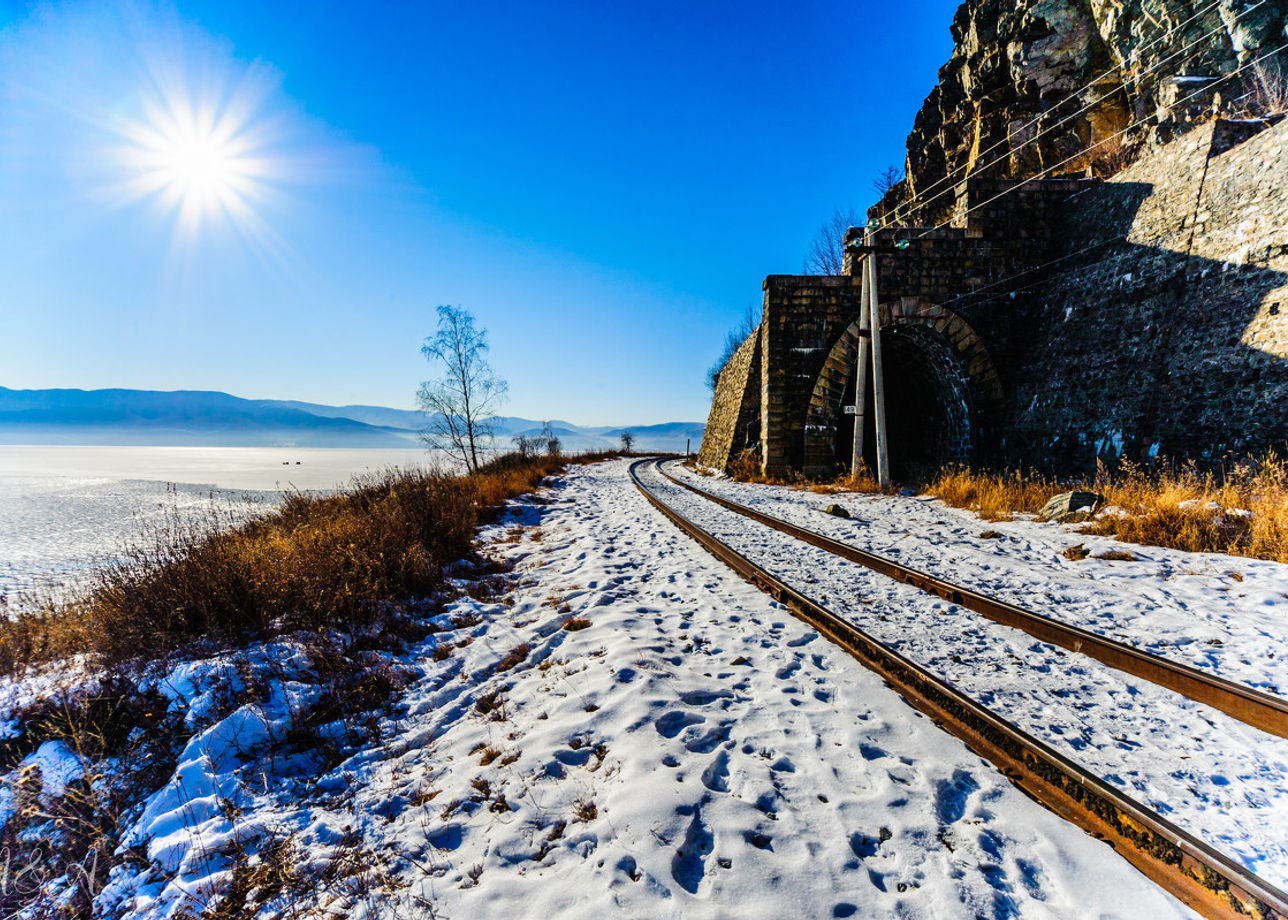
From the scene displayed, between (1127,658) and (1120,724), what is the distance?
2.89ft

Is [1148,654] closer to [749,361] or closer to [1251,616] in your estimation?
[1251,616]

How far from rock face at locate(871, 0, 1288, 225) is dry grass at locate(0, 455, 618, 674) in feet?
56.8

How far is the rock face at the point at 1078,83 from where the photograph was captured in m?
12.3

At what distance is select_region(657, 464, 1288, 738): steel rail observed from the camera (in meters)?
2.78

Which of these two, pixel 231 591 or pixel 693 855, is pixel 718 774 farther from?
pixel 231 591

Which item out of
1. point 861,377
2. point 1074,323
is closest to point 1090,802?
point 861,377

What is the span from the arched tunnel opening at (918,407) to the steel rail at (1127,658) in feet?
33.8

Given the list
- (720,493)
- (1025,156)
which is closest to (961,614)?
(720,493)

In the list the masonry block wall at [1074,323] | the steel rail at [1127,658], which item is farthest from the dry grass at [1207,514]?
the steel rail at [1127,658]

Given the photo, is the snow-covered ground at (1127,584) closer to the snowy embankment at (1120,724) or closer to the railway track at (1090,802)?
the snowy embankment at (1120,724)

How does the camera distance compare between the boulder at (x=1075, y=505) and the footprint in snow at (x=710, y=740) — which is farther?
the boulder at (x=1075, y=505)

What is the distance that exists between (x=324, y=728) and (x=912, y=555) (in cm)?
662

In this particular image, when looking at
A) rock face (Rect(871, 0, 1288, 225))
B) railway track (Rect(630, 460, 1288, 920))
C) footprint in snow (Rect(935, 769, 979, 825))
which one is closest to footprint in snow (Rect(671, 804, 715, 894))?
footprint in snow (Rect(935, 769, 979, 825))

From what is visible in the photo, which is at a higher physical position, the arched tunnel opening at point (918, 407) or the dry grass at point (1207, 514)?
the arched tunnel opening at point (918, 407)
